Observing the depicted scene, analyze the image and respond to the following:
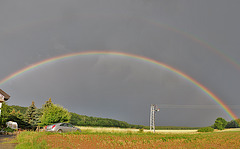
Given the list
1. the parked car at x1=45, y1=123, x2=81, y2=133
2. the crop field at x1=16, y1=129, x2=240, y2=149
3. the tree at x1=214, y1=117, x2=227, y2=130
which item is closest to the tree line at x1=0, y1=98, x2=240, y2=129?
the tree at x1=214, y1=117, x2=227, y2=130

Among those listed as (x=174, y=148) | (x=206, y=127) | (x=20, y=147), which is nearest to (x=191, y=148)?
(x=174, y=148)

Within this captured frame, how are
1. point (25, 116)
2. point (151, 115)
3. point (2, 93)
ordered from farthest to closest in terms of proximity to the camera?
point (151, 115)
point (25, 116)
point (2, 93)

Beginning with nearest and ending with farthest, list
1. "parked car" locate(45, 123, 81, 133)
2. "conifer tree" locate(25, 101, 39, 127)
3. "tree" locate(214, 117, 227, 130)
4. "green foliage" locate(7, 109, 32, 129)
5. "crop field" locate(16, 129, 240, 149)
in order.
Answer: "crop field" locate(16, 129, 240, 149)
"parked car" locate(45, 123, 81, 133)
"green foliage" locate(7, 109, 32, 129)
"conifer tree" locate(25, 101, 39, 127)
"tree" locate(214, 117, 227, 130)

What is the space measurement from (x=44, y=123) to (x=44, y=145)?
2231 centimetres

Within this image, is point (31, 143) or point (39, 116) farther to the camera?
point (39, 116)

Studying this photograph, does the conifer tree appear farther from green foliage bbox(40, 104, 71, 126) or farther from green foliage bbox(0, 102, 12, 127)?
green foliage bbox(0, 102, 12, 127)

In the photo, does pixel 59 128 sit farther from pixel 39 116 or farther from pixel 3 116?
pixel 39 116

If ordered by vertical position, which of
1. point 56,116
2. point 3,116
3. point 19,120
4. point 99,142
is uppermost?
point 3,116

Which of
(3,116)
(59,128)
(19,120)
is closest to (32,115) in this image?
(19,120)

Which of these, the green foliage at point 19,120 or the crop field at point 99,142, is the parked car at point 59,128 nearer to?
the crop field at point 99,142

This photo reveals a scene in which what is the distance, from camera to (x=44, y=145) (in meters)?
12.1

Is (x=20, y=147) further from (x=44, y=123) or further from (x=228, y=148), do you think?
(x=44, y=123)

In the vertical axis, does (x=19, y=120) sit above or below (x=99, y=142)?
below

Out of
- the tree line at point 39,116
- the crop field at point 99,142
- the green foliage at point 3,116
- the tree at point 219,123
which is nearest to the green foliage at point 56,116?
the tree line at point 39,116
